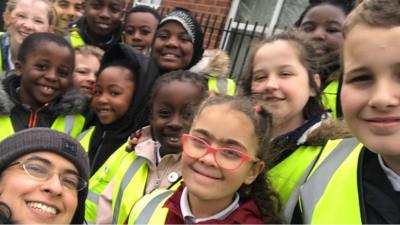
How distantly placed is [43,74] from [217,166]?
78.0 inches

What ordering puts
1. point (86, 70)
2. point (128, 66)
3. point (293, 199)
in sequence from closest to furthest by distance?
point (293, 199)
point (128, 66)
point (86, 70)

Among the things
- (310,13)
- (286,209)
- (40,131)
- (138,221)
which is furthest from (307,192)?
(310,13)

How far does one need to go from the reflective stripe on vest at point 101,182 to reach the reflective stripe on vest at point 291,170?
116 cm

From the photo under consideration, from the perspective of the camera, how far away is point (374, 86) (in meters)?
1.49

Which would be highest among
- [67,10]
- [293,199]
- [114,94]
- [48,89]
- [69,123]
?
[293,199]

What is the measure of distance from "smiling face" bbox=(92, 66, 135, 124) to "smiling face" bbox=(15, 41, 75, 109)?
306 millimetres

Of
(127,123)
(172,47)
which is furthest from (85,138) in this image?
(172,47)

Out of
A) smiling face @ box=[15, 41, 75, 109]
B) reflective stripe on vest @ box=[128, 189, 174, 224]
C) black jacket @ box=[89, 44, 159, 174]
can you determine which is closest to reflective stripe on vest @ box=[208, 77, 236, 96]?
black jacket @ box=[89, 44, 159, 174]

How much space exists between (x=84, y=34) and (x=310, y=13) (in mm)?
2263

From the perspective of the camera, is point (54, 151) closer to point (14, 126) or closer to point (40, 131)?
point (40, 131)

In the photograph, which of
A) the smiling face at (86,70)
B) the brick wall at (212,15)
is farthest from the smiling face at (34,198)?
the brick wall at (212,15)

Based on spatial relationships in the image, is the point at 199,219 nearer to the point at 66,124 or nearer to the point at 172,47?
the point at 66,124

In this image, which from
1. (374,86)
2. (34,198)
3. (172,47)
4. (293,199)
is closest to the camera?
(374,86)

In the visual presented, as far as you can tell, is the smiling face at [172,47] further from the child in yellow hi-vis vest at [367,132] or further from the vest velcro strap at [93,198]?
the child in yellow hi-vis vest at [367,132]
